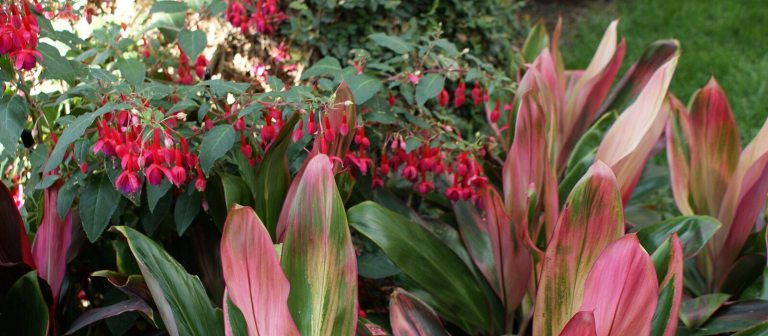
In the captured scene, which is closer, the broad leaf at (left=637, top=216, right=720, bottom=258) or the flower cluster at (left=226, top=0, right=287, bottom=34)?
the broad leaf at (left=637, top=216, right=720, bottom=258)

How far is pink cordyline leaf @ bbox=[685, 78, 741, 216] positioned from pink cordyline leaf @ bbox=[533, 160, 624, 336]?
70 cm

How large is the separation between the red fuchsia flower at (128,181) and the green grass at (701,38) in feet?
10.2

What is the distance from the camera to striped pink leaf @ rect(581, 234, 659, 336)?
3.63ft

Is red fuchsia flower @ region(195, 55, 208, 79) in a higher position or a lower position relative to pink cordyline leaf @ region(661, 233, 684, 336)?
higher

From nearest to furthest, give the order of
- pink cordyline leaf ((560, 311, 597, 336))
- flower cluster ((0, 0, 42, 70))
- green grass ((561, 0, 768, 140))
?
pink cordyline leaf ((560, 311, 597, 336)), flower cluster ((0, 0, 42, 70)), green grass ((561, 0, 768, 140))

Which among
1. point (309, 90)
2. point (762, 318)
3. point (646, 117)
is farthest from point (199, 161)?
point (762, 318)

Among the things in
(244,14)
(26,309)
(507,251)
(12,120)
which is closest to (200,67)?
(244,14)

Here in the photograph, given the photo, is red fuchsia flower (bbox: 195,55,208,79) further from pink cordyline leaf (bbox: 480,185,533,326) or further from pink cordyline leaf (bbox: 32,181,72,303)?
pink cordyline leaf (bbox: 480,185,533,326)

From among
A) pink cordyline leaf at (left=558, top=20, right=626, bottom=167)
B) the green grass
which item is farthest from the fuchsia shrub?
the green grass

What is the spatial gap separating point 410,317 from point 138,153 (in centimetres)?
58

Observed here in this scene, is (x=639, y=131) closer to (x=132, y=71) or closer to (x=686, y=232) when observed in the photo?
(x=686, y=232)

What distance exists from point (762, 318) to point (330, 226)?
3.01 ft

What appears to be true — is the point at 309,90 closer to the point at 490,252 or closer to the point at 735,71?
the point at 490,252

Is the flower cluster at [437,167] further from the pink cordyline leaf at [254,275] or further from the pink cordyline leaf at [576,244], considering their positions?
the pink cordyline leaf at [254,275]
